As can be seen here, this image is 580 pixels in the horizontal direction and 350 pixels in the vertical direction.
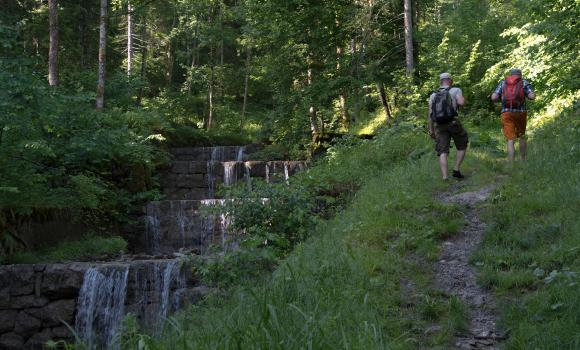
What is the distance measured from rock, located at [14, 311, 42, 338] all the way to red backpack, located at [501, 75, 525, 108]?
890 centimetres

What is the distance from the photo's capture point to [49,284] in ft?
31.7

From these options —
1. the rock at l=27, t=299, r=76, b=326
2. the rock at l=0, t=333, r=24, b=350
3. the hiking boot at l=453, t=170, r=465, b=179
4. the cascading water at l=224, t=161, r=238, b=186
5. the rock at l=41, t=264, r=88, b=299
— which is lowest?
the rock at l=0, t=333, r=24, b=350

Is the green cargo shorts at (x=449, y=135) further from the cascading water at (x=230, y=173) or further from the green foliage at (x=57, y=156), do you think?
the cascading water at (x=230, y=173)

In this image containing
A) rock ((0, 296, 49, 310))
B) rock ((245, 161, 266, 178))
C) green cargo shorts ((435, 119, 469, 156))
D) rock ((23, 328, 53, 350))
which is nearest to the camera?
green cargo shorts ((435, 119, 469, 156))

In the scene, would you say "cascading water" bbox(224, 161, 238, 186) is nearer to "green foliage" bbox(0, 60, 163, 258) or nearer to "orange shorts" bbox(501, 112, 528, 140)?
"green foliage" bbox(0, 60, 163, 258)

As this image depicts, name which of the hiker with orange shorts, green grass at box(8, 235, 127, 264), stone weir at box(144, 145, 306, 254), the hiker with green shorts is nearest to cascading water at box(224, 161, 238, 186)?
stone weir at box(144, 145, 306, 254)

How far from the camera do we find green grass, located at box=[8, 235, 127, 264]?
430 inches

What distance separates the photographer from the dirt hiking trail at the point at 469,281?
381cm

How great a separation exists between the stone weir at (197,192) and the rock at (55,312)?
284cm

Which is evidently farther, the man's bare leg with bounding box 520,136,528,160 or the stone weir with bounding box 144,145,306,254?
the stone weir with bounding box 144,145,306,254

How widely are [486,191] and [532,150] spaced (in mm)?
2216

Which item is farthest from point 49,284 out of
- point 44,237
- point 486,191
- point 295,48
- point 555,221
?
point 295,48

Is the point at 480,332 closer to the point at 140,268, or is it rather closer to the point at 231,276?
the point at 231,276

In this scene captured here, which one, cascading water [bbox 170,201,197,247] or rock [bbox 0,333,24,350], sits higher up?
cascading water [bbox 170,201,197,247]
